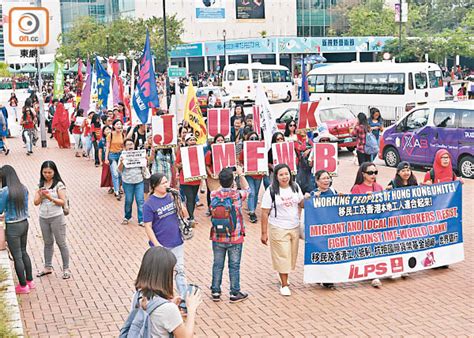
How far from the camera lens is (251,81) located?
4259cm

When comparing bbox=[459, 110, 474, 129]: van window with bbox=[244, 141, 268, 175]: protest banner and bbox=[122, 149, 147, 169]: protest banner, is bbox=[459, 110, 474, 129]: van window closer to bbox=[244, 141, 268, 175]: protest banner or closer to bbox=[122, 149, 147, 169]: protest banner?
bbox=[244, 141, 268, 175]: protest banner

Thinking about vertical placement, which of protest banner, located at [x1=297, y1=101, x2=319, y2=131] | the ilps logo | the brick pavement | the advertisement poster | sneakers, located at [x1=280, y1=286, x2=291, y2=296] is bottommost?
the brick pavement

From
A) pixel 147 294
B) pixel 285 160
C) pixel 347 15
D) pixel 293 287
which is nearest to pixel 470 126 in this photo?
pixel 285 160

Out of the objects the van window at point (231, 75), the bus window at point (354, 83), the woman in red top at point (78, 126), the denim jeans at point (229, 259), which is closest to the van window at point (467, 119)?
the denim jeans at point (229, 259)

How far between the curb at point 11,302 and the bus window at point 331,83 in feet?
82.9

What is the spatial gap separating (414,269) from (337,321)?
1826 mm

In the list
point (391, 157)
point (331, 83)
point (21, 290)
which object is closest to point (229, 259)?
point (21, 290)

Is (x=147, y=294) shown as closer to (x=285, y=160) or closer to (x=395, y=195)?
(x=395, y=195)

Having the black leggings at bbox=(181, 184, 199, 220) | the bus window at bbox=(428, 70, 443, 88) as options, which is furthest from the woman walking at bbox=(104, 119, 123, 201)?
the bus window at bbox=(428, 70, 443, 88)

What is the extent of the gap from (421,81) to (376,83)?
1995 millimetres

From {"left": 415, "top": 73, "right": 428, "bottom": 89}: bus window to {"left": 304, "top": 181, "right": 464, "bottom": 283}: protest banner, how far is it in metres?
20.9

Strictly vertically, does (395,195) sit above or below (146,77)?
below

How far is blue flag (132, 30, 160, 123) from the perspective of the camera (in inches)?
567

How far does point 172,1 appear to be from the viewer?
7225 cm
